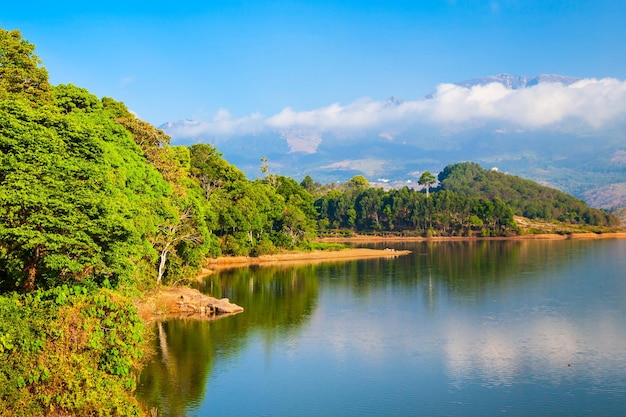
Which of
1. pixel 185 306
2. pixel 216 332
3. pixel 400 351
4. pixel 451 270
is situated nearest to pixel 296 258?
pixel 451 270

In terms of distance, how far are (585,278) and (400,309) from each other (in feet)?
89.5

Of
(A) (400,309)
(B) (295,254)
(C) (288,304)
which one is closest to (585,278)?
(A) (400,309)

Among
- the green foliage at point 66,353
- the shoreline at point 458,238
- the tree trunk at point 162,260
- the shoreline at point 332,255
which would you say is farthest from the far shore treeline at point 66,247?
the shoreline at point 458,238

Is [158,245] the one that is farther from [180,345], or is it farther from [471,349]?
[471,349]

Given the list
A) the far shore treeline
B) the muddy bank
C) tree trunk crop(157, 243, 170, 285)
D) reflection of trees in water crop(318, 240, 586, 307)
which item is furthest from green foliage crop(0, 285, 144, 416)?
the muddy bank

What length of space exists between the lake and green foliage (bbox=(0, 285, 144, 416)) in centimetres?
535

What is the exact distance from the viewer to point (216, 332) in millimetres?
42500

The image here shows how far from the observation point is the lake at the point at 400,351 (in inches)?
1168

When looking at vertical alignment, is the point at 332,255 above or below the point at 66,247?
below

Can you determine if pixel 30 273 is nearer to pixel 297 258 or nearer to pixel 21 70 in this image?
pixel 21 70

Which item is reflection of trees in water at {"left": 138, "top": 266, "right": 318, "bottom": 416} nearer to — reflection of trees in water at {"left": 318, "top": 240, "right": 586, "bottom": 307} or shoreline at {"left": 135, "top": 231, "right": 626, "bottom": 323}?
shoreline at {"left": 135, "top": 231, "right": 626, "bottom": 323}

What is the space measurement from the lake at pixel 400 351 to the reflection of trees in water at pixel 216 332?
102 millimetres

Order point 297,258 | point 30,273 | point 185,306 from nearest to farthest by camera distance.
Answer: point 30,273, point 185,306, point 297,258

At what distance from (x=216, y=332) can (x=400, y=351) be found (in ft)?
39.4
